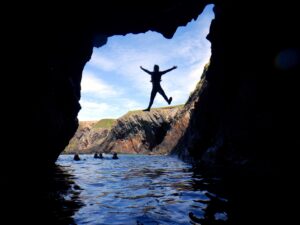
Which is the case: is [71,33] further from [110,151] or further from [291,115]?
[110,151]

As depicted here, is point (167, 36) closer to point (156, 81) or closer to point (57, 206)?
point (156, 81)

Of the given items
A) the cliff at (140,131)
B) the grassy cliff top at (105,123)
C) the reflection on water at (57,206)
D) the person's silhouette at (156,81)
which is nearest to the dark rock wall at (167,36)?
the reflection on water at (57,206)

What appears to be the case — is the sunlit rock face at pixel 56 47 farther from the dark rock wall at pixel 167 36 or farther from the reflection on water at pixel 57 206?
the reflection on water at pixel 57 206

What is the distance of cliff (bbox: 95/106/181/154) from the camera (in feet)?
358

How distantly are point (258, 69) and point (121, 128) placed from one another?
109 metres

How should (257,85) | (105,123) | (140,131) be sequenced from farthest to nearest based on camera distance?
(105,123) < (140,131) < (257,85)

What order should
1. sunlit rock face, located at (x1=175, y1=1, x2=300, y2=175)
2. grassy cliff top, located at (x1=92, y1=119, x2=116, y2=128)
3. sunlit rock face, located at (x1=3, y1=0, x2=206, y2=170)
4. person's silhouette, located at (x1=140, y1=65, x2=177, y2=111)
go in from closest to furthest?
sunlit rock face, located at (x1=3, y1=0, x2=206, y2=170), sunlit rock face, located at (x1=175, y1=1, x2=300, y2=175), person's silhouette, located at (x1=140, y1=65, x2=177, y2=111), grassy cliff top, located at (x1=92, y1=119, x2=116, y2=128)

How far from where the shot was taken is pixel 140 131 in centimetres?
11425

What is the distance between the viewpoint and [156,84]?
49.3 feet

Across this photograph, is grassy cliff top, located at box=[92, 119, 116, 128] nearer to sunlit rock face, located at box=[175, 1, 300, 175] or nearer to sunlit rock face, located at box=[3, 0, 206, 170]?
sunlit rock face, located at box=[3, 0, 206, 170]

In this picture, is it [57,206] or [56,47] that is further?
[56,47]

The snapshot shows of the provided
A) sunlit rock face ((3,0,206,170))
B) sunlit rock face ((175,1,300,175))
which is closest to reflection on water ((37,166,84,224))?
sunlit rock face ((3,0,206,170))

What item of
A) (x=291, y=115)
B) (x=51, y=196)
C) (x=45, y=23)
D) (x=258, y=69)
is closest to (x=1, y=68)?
(x=45, y=23)

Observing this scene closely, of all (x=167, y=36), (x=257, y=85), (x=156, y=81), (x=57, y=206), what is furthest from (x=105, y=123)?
(x=57, y=206)
